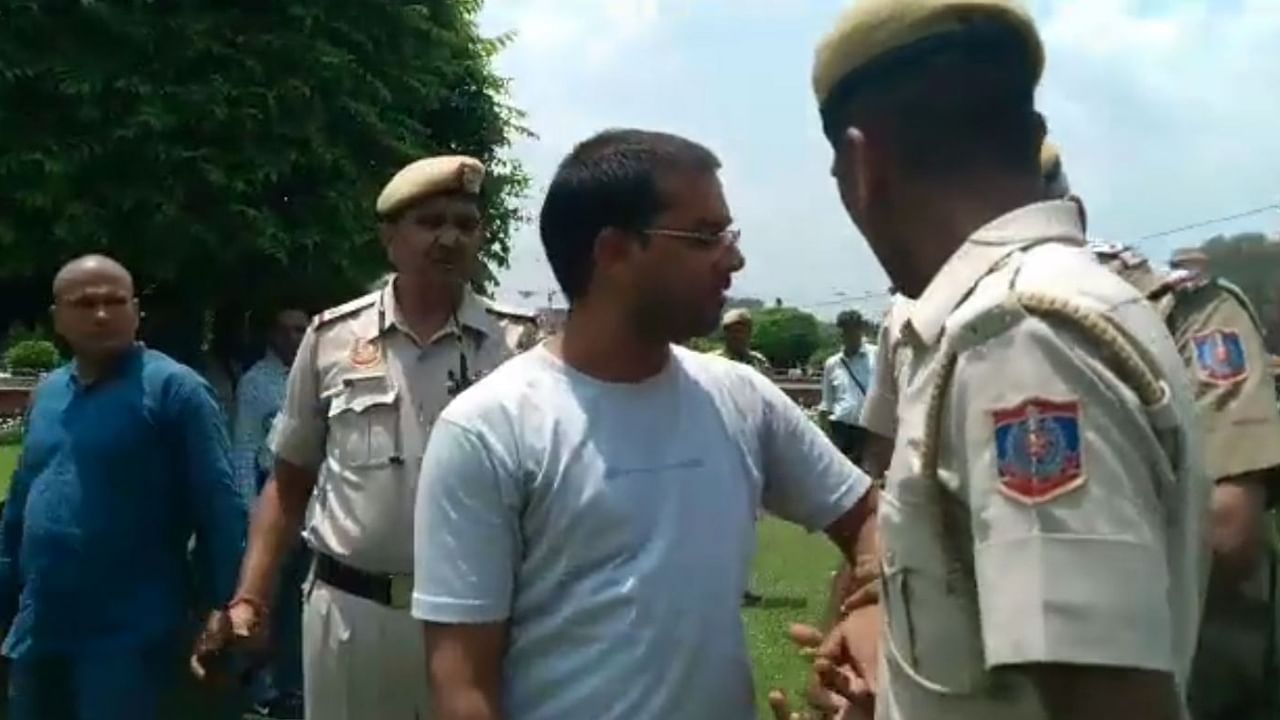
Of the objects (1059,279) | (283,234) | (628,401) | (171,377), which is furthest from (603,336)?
(283,234)

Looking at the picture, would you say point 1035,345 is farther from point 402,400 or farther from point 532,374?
point 402,400

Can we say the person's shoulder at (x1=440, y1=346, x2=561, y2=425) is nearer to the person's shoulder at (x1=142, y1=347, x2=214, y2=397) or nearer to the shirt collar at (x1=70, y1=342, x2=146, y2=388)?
the person's shoulder at (x1=142, y1=347, x2=214, y2=397)

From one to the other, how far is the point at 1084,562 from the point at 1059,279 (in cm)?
28

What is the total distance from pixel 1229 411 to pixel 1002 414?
1.22m

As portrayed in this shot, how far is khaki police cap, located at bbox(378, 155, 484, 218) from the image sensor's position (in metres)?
4.48

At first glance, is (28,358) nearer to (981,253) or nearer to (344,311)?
(344,311)

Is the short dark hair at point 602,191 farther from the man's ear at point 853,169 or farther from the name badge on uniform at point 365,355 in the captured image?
the name badge on uniform at point 365,355

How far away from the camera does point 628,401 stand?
2816mm

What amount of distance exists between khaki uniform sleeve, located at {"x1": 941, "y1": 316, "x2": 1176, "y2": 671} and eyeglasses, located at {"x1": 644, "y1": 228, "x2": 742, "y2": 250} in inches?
45.6

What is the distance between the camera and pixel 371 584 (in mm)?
4324

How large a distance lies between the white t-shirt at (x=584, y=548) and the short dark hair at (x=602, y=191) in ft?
0.57

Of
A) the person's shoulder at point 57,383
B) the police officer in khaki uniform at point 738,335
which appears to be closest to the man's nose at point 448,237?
the person's shoulder at point 57,383

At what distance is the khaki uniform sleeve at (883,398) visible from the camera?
2316 mm

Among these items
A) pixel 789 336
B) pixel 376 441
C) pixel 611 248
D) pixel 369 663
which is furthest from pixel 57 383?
pixel 789 336
